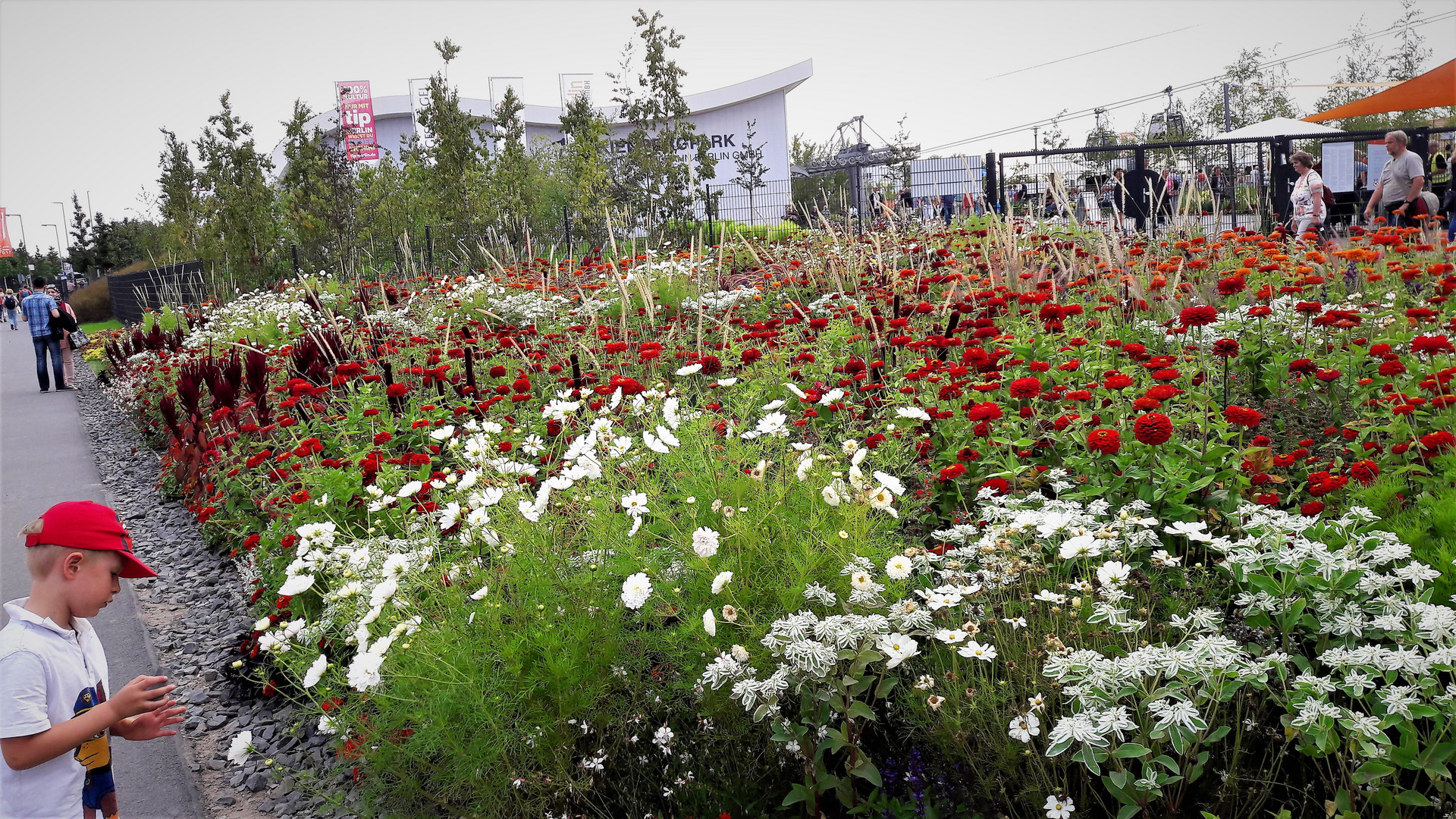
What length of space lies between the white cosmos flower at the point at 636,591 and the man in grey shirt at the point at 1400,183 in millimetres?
9711

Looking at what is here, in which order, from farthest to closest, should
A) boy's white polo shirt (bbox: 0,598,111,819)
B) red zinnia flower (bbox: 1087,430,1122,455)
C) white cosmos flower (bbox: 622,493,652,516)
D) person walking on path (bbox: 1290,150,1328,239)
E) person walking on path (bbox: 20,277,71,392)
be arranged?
1. person walking on path (bbox: 20,277,71,392)
2. person walking on path (bbox: 1290,150,1328,239)
3. red zinnia flower (bbox: 1087,430,1122,455)
4. white cosmos flower (bbox: 622,493,652,516)
5. boy's white polo shirt (bbox: 0,598,111,819)

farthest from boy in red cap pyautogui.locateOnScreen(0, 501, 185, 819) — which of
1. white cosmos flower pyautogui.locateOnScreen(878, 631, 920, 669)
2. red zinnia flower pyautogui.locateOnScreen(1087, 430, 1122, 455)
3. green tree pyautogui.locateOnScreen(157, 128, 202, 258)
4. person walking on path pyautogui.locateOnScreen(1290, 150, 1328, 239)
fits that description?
green tree pyautogui.locateOnScreen(157, 128, 202, 258)

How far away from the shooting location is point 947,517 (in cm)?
337

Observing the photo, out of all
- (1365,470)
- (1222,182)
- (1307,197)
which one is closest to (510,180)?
(1222,182)

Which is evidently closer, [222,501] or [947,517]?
[947,517]

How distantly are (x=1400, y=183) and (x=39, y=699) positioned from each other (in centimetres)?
1175

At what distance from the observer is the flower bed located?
197cm

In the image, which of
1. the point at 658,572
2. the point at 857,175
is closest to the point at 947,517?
the point at 658,572

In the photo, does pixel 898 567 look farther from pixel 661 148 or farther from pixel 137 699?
pixel 661 148

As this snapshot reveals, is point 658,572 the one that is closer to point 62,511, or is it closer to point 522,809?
point 522,809

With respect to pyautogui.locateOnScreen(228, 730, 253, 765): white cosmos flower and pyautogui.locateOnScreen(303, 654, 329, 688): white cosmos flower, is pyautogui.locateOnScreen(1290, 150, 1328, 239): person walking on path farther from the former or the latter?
pyautogui.locateOnScreen(228, 730, 253, 765): white cosmos flower

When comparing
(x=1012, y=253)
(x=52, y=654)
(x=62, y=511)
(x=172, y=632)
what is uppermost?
(x=1012, y=253)

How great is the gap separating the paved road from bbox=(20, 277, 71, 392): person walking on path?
266mm

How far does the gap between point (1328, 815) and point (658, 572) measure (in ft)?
5.15
